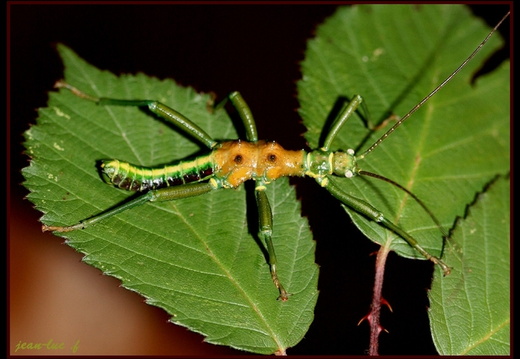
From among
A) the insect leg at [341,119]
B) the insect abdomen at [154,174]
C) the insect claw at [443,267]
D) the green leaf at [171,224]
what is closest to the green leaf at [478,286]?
the insect claw at [443,267]

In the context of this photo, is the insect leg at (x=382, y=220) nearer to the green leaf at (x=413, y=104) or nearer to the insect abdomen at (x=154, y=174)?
the green leaf at (x=413, y=104)

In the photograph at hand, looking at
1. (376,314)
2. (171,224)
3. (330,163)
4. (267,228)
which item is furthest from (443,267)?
(171,224)

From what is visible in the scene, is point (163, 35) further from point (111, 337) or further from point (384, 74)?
point (111, 337)

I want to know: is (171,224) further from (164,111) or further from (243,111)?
(243,111)

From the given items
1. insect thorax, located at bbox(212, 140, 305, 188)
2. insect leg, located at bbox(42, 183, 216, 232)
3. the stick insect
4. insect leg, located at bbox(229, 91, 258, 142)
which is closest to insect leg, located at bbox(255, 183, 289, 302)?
the stick insect

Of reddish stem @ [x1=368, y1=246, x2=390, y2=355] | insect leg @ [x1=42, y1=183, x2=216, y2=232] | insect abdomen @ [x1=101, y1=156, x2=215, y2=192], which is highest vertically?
insect abdomen @ [x1=101, y1=156, x2=215, y2=192]

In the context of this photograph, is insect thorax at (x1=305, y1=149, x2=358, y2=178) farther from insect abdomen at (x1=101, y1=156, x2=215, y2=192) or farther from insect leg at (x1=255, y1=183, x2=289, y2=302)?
insect abdomen at (x1=101, y1=156, x2=215, y2=192)
